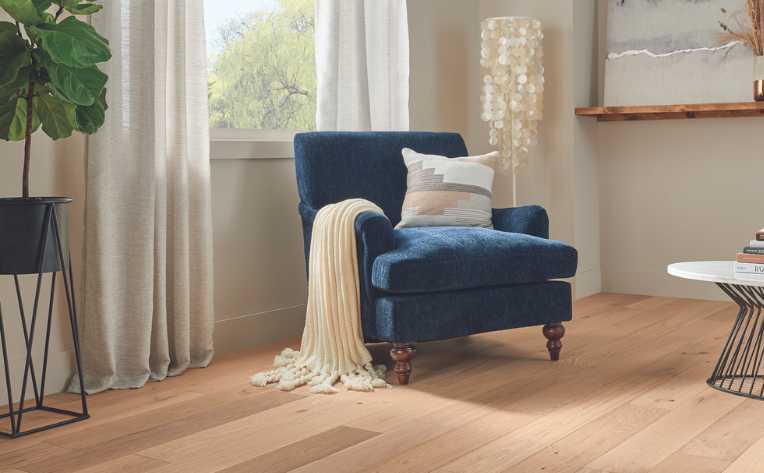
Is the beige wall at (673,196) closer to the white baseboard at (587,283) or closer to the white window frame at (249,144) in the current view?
the white baseboard at (587,283)

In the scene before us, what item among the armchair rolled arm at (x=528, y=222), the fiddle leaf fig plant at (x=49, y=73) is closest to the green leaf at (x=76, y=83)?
the fiddle leaf fig plant at (x=49, y=73)

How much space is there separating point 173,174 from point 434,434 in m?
1.46

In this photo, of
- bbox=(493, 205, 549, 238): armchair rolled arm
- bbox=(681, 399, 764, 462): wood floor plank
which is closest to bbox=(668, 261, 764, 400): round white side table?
bbox=(681, 399, 764, 462): wood floor plank

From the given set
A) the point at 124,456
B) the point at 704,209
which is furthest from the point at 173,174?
the point at 704,209

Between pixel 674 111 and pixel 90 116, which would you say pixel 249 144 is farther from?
pixel 674 111

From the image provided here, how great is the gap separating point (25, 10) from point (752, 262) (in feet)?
7.19

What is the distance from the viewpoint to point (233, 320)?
3.78 meters

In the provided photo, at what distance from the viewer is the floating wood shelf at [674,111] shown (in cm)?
450

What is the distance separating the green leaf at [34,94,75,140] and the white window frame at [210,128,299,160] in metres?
1.02

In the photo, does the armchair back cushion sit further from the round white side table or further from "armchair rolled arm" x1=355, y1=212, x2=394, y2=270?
the round white side table

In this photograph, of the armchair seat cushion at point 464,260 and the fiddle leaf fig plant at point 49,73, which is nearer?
the fiddle leaf fig plant at point 49,73

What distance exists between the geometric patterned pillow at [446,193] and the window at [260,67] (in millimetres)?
726

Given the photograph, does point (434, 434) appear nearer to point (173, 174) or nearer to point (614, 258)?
point (173, 174)

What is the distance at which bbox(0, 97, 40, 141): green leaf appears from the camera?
262cm
